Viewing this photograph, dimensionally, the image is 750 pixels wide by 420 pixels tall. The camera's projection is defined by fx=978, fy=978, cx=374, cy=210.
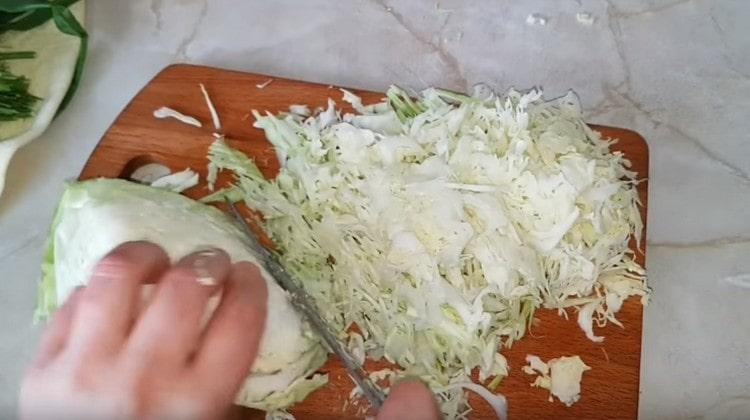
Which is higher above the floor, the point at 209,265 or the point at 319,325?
the point at 209,265

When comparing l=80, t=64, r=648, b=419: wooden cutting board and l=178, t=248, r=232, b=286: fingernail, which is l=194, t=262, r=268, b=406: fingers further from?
l=80, t=64, r=648, b=419: wooden cutting board

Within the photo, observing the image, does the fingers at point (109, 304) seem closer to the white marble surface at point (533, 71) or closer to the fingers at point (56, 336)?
the fingers at point (56, 336)

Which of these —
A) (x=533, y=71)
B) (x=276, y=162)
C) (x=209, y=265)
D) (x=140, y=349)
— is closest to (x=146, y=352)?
(x=140, y=349)

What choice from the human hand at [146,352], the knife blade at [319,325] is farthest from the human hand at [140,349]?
the knife blade at [319,325]

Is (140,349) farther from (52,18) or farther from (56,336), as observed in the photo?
(52,18)

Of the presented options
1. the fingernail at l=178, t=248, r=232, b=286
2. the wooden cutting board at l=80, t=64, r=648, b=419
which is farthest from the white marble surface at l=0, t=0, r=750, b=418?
the fingernail at l=178, t=248, r=232, b=286

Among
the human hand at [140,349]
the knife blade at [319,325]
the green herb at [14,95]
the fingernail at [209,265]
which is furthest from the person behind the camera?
the green herb at [14,95]
